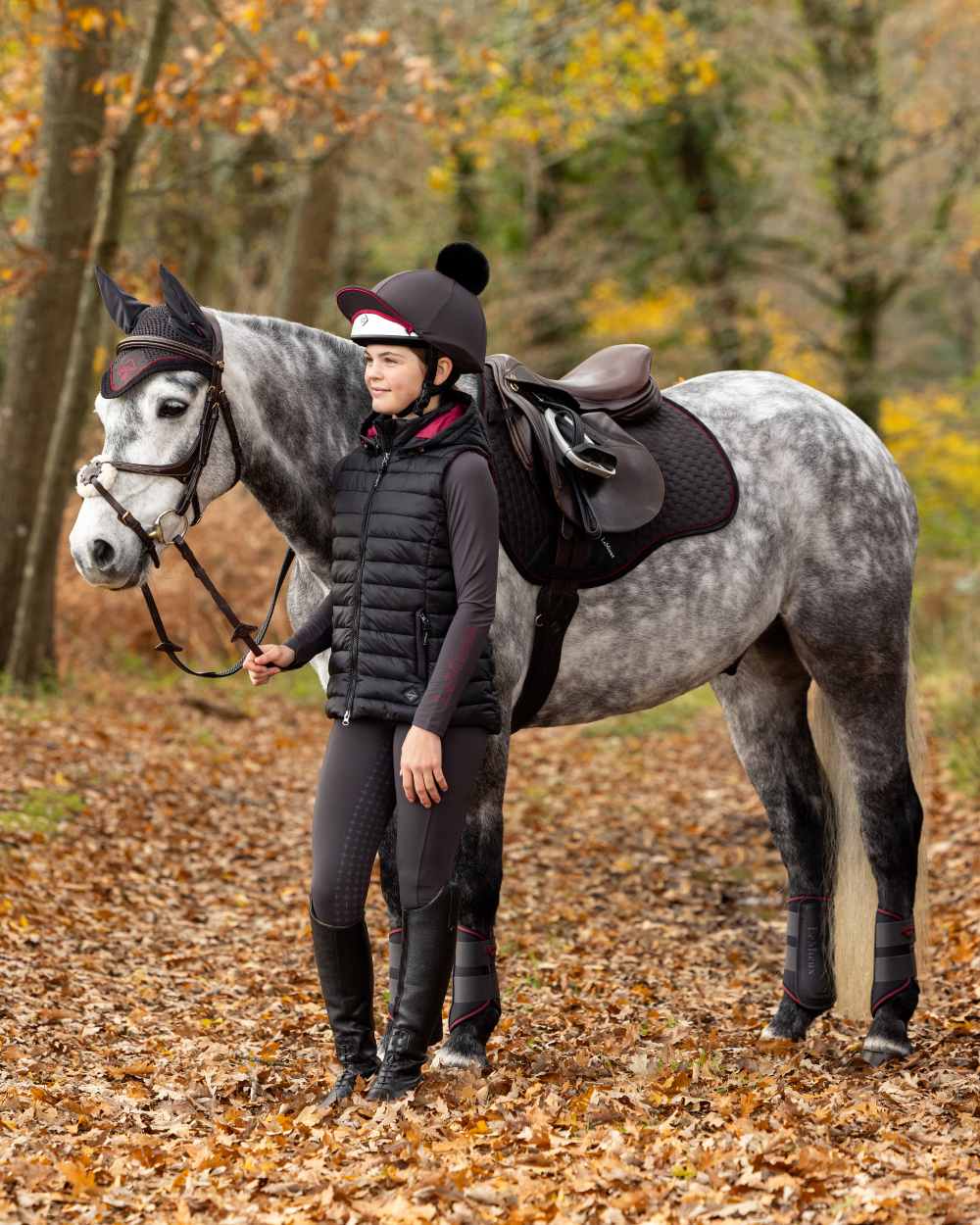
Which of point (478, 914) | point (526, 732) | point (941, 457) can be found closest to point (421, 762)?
point (478, 914)

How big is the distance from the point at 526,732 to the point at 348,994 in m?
7.65

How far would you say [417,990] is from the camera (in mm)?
3434

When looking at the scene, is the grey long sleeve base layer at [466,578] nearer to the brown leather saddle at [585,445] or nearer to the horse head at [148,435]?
the brown leather saddle at [585,445]

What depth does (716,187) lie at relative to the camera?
19547 millimetres

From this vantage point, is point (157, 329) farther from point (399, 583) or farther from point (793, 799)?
point (793, 799)

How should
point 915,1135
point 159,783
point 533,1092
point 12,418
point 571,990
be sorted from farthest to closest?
1. point 12,418
2. point 159,783
3. point 571,990
4. point 533,1092
5. point 915,1135

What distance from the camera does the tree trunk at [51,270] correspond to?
9453 millimetres

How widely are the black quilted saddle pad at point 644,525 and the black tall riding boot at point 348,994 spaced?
1082 mm

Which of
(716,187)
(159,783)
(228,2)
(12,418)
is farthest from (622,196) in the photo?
(159,783)

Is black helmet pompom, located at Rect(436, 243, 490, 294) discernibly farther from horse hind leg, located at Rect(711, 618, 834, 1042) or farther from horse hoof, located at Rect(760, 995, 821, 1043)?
horse hoof, located at Rect(760, 995, 821, 1043)

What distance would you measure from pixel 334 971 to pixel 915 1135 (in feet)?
5.04

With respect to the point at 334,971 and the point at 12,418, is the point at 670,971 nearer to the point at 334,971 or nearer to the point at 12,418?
the point at 334,971

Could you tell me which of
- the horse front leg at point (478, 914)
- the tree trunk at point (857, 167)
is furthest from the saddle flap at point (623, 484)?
the tree trunk at point (857, 167)

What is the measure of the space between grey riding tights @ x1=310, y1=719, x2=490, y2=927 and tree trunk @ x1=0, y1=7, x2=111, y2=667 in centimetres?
698
